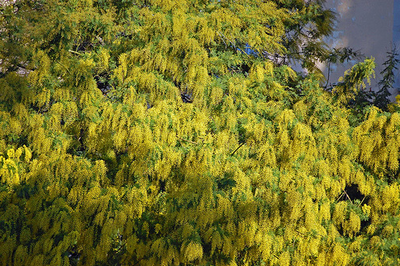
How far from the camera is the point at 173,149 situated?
5.70 meters

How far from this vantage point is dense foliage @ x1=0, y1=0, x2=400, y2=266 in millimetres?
4879

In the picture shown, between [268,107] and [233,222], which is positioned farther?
[268,107]

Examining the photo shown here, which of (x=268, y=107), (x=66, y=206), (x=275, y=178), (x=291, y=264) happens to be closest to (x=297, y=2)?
(x=268, y=107)

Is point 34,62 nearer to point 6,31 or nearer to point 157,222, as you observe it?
point 6,31

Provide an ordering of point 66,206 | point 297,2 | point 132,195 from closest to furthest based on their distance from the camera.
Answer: point 66,206, point 132,195, point 297,2

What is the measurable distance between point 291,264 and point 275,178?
980mm

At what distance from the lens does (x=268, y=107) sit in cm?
662

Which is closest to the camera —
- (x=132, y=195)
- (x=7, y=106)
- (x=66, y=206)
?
(x=66, y=206)

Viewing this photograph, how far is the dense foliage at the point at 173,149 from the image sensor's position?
4.88m

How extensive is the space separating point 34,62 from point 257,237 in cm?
315

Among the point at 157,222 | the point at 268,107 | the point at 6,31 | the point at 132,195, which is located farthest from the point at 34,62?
the point at 268,107

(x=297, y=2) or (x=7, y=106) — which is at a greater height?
(x=297, y=2)

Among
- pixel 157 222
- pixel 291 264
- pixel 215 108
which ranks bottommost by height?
pixel 291 264

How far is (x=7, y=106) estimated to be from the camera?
582 cm
